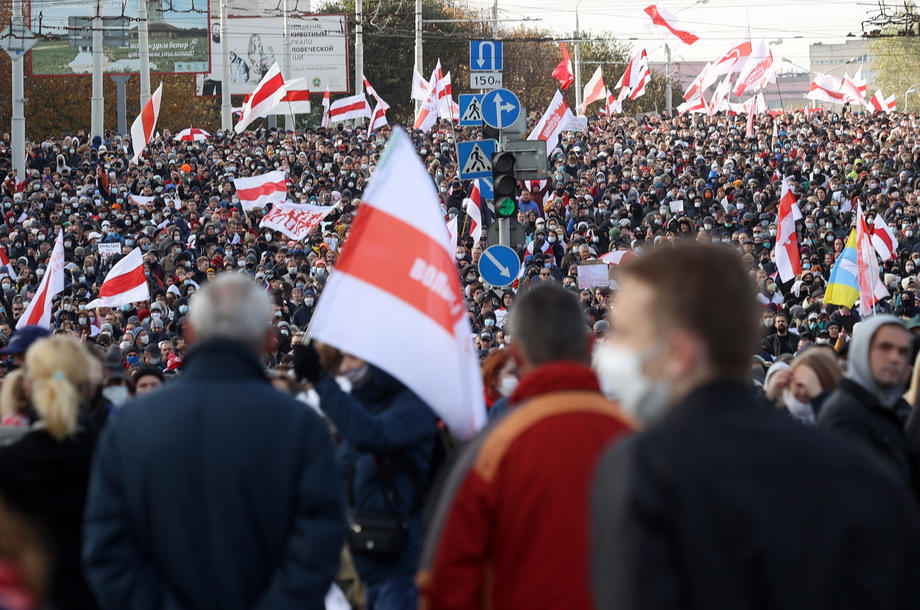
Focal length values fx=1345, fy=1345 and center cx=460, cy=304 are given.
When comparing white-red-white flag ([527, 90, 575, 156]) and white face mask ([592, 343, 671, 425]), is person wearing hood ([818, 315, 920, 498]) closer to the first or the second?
white face mask ([592, 343, 671, 425])

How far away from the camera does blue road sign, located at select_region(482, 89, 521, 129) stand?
1427 centimetres

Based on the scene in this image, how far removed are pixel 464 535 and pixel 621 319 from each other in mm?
656

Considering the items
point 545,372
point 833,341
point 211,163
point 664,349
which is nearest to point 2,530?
point 664,349

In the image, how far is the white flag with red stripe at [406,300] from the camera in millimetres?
4040

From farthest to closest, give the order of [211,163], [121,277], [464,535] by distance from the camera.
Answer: [211,163]
[121,277]
[464,535]

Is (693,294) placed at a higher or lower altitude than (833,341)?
higher

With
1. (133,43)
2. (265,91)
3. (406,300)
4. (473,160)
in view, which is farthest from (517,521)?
(133,43)

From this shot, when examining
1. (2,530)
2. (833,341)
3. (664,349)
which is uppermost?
(664,349)

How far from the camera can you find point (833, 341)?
1603 cm

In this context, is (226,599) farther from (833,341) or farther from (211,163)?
(211,163)

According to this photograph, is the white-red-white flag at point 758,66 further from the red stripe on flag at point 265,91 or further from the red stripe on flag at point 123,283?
the red stripe on flag at point 123,283

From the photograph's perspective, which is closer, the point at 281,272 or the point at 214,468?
the point at 214,468

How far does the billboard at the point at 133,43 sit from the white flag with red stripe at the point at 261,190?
96.5 feet

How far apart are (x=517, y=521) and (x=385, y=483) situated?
196cm
